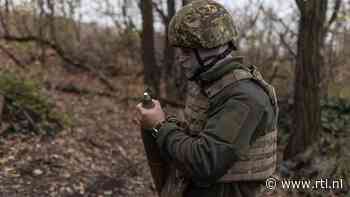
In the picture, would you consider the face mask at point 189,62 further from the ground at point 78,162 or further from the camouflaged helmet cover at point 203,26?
the ground at point 78,162

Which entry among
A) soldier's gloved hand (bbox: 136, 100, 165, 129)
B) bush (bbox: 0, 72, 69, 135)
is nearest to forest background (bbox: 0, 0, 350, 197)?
bush (bbox: 0, 72, 69, 135)

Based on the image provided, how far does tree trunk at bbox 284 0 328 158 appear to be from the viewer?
6887mm

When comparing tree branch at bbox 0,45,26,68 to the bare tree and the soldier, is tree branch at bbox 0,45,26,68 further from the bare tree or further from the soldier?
the soldier

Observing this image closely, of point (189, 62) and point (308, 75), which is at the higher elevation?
point (189, 62)

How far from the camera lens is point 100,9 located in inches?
533

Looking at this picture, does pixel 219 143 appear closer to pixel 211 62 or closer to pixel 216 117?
pixel 216 117

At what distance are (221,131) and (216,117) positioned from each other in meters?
0.07

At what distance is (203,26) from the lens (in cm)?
185

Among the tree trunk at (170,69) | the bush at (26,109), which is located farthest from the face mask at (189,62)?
the tree trunk at (170,69)

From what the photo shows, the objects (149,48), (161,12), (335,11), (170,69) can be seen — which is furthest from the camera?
(161,12)

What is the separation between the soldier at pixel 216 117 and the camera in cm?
173

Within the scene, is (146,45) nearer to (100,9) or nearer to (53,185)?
(100,9)

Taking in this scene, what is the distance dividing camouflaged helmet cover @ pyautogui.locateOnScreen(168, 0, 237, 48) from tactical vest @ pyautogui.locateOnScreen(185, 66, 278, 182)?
0.16 m

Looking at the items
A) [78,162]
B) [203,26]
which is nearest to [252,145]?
[203,26]
